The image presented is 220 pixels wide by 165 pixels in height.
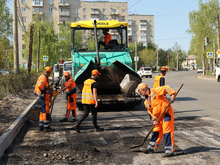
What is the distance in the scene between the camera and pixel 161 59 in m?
101

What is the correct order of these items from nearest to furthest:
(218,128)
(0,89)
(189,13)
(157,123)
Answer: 1. (157,123)
2. (218,128)
3. (0,89)
4. (189,13)

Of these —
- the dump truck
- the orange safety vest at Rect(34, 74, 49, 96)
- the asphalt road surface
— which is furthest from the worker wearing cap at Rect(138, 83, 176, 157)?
the dump truck

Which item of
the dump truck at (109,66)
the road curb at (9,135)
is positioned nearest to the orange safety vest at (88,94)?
the road curb at (9,135)

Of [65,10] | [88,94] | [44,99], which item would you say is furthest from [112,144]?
[65,10]

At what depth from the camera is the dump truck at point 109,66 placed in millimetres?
9992

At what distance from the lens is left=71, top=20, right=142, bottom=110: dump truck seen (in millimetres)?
9992

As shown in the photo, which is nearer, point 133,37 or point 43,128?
point 43,128

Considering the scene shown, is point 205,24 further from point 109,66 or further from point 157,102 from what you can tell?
point 157,102

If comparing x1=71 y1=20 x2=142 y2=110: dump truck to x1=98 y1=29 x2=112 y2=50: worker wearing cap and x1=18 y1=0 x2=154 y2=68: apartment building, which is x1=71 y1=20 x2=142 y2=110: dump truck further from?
x1=18 y1=0 x2=154 y2=68: apartment building

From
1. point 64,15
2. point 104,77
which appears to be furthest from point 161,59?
point 104,77

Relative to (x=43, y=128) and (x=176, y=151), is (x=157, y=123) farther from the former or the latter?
(x=43, y=128)

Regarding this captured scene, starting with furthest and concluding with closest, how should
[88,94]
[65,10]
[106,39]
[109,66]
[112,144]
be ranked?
[65,10] → [106,39] → [109,66] → [88,94] → [112,144]

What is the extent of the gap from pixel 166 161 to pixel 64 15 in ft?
270

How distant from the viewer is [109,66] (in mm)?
10211
